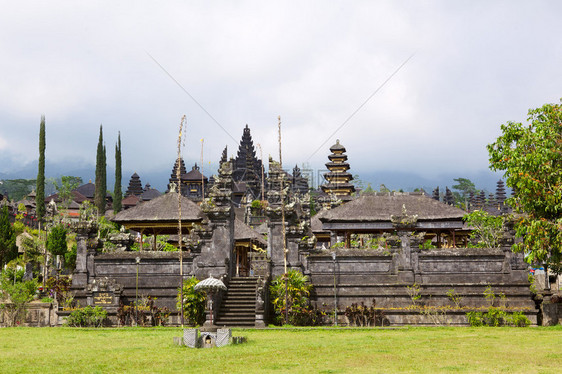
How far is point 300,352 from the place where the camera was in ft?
60.4

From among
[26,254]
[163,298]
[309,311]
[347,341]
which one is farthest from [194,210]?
[26,254]

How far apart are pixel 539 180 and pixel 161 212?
72.5 feet

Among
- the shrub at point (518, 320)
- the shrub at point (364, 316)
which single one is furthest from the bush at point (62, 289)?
the shrub at point (518, 320)

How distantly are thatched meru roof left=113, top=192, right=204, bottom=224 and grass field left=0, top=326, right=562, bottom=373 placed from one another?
12739 millimetres

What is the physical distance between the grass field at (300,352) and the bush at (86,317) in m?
3.66

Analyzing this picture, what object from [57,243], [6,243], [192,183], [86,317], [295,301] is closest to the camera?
[86,317]

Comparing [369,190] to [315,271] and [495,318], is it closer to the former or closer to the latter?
[315,271]

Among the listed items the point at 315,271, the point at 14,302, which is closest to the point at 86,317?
the point at 14,302

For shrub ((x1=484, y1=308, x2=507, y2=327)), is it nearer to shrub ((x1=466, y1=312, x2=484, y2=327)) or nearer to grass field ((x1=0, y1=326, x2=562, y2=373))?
shrub ((x1=466, y1=312, x2=484, y2=327))

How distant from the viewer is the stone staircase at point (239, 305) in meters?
28.5

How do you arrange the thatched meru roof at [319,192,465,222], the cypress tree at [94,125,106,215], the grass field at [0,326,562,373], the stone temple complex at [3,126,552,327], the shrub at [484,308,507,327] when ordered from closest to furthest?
1. the grass field at [0,326,562,373]
2. the shrub at [484,308,507,327]
3. the stone temple complex at [3,126,552,327]
4. the thatched meru roof at [319,192,465,222]
5. the cypress tree at [94,125,106,215]

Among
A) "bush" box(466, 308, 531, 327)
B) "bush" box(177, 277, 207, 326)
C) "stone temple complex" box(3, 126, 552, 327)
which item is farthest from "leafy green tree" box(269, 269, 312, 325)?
"bush" box(466, 308, 531, 327)

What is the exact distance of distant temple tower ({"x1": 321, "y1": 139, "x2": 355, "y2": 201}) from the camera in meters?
85.3

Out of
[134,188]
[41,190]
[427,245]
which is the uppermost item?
[134,188]
